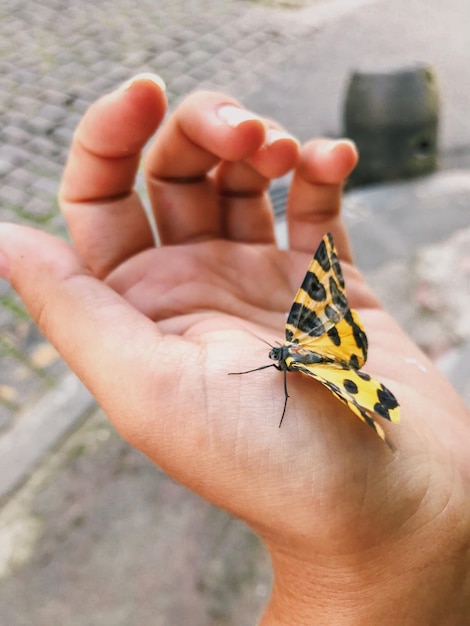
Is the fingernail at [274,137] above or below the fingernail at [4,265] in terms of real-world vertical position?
above

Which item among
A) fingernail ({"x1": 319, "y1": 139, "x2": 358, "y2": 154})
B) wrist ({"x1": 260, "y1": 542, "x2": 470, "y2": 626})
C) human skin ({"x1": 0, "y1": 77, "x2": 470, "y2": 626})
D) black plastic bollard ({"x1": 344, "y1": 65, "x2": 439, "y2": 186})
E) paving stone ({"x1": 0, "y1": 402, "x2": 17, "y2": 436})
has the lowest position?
paving stone ({"x1": 0, "y1": 402, "x2": 17, "y2": 436})

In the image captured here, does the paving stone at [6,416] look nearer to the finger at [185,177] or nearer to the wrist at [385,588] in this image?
the finger at [185,177]

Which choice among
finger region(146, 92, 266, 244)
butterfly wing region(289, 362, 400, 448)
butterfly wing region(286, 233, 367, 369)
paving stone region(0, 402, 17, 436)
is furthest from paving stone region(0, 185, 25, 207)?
butterfly wing region(289, 362, 400, 448)

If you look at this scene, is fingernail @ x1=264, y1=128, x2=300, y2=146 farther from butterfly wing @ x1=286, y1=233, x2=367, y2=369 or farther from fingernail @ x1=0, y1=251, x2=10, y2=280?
fingernail @ x1=0, y1=251, x2=10, y2=280

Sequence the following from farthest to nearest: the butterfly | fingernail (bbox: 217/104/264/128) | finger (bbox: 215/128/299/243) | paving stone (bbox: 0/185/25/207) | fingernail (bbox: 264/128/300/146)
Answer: paving stone (bbox: 0/185/25/207), finger (bbox: 215/128/299/243), fingernail (bbox: 264/128/300/146), fingernail (bbox: 217/104/264/128), the butterfly

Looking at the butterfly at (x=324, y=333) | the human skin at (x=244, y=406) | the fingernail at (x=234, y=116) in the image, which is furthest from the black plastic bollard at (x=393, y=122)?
the butterfly at (x=324, y=333)
